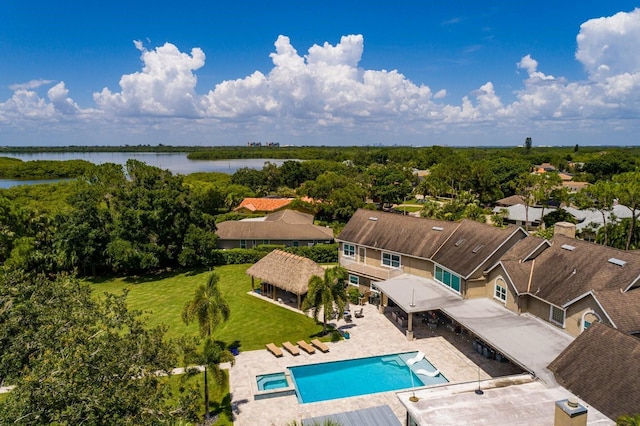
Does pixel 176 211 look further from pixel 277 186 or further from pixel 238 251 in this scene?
pixel 277 186

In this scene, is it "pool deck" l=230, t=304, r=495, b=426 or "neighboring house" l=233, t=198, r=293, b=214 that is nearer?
"pool deck" l=230, t=304, r=495, b=426

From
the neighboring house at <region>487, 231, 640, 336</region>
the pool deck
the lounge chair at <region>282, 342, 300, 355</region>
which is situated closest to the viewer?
the pool deck

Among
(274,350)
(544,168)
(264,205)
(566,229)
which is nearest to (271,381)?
(274,350)

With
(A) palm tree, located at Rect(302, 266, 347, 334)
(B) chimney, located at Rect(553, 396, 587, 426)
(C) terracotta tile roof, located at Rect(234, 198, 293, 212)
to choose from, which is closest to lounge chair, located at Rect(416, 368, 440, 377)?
(A) palm tree, located at Rect(302, 266, 347, 334)

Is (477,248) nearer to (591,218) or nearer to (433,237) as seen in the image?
(433,237)

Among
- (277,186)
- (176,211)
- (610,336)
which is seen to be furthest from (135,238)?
(277,186)

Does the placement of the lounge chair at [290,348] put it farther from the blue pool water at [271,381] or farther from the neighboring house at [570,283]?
the neighboring house at [570,283]

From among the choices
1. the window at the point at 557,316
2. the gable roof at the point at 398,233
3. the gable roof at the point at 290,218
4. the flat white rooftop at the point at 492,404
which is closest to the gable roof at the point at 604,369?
the flat white rooftop at the point at 492,404

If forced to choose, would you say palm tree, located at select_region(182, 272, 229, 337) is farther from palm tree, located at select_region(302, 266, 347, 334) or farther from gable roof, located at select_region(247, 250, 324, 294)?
gable roof, located at select_region(247, 250, 324, 294)
